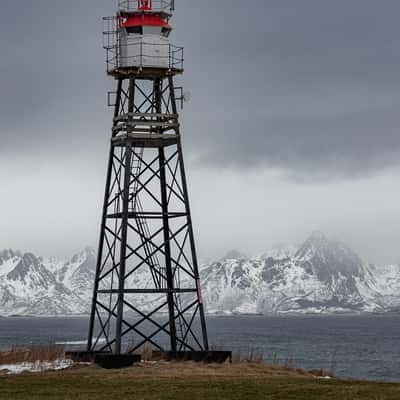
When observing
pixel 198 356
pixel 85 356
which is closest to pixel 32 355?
pixel 85 356

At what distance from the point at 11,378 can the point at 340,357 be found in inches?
3523

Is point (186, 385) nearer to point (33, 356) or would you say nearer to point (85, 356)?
point (85, 356)

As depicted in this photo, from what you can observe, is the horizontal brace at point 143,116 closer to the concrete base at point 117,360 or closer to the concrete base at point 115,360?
the concrete base at point 115,360

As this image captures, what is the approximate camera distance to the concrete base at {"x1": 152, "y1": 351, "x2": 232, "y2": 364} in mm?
54469

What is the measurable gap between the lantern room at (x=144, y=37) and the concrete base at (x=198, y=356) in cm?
1448

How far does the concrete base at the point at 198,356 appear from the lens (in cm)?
5447

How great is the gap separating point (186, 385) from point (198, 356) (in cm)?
1287

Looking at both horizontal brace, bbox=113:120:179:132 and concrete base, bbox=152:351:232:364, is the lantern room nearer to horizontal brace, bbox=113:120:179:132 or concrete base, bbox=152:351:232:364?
horizontal brace, bbox=113:120:179:132

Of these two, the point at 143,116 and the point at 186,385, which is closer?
the point at 186,385

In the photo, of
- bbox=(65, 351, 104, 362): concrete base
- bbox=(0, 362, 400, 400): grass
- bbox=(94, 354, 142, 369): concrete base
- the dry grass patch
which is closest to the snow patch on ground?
bbox=(65, 351, 104, 362): concrete base

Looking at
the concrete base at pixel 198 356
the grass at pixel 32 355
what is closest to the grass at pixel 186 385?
the concrete base at pixel 198 356

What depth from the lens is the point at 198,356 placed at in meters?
54.9

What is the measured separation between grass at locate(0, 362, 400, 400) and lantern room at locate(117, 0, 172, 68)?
50.9 feet

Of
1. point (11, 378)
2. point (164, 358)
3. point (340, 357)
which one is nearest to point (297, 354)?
point (340, 357)
